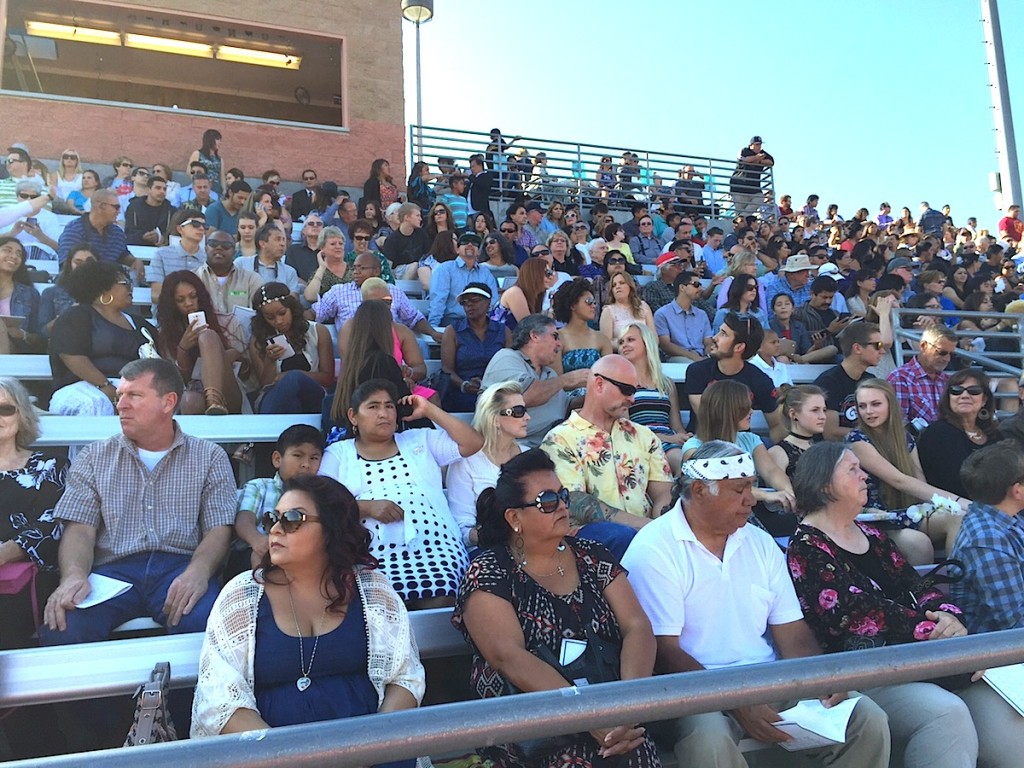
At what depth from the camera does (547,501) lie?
104 inches

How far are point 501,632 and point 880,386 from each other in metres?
3.02

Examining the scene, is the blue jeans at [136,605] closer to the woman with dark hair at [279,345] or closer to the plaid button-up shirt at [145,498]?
the plaid button-up shirt at [145,498]

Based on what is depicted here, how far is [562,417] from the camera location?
4.66 m

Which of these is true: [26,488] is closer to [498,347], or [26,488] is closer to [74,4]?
[498,347]

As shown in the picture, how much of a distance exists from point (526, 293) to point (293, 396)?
2.05 m

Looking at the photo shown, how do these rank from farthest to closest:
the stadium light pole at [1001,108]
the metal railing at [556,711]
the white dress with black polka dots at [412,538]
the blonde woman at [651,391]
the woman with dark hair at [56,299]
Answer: the stadium light pole at [1001,108] → the woman with dark hair at [56,299] → the blonde woman at [651,391] → the white dress with black polka dots at [412,538] → the metal railing at [556,711]

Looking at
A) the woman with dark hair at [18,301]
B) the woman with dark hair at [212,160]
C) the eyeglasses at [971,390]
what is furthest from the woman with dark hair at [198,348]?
the woman with dark hair at [212,160]

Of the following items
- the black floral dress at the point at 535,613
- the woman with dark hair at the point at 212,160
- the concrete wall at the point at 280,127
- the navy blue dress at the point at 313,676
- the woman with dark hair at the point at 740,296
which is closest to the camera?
the navy blue dress at the point at 313,676

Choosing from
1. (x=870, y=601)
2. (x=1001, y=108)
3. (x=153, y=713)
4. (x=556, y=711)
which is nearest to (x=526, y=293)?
(x=870, y=601)

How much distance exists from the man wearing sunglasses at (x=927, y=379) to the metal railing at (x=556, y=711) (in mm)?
Result: 4640

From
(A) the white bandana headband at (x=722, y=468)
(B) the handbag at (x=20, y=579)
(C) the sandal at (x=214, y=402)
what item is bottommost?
(B) the handbag at (x=20, y=579)

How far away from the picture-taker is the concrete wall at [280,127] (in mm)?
11125

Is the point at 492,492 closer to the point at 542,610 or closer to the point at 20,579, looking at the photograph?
the point at 542,610

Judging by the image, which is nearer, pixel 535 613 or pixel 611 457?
pixel 535 613
